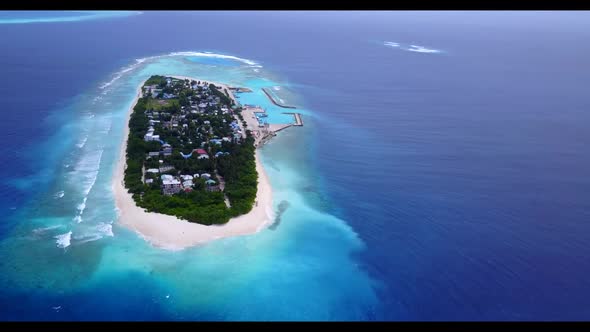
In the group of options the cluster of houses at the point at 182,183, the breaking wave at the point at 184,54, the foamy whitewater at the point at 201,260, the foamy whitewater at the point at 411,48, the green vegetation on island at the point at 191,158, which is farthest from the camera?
the foamy whitewater at the point at 411,48

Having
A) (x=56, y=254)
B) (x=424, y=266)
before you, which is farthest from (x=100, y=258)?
(x=424, y=266)

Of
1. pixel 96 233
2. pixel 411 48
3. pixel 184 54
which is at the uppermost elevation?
pixel 411 48

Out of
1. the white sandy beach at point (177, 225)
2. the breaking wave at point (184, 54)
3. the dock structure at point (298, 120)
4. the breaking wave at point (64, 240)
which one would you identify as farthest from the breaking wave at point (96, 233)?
the breaking wave at point (184, 54)

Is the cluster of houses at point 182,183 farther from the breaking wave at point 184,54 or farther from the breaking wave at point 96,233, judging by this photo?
the breaking wave at point 184,54

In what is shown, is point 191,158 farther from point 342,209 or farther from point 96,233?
point 342,209

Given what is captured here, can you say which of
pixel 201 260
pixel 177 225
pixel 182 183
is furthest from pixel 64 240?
pixel 182 183

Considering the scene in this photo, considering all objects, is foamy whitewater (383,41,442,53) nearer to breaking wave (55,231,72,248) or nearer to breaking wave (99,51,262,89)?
breaking wave (99,51,262,89)
